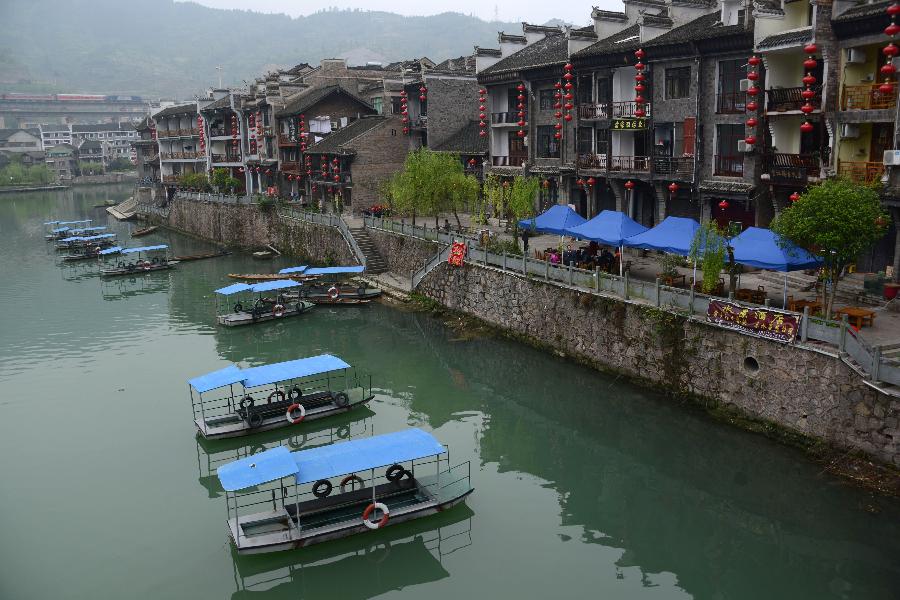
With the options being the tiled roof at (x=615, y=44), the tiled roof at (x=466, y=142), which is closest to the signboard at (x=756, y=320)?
the tiled roof at (x=615, y=44)

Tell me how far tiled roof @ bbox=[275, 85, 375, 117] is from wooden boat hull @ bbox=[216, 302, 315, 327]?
30.9 metres

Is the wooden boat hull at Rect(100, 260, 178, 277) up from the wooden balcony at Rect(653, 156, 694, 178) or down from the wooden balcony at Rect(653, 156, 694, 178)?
down

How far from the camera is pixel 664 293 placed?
2759cm

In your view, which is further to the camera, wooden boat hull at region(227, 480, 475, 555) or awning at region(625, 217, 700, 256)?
awning at region(625, 217, 700, 256)

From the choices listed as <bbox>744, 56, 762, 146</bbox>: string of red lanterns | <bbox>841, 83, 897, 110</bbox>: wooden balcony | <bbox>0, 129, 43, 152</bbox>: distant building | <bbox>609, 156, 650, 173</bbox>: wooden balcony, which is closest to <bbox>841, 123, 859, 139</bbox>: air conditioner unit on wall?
<bbox>841, 83, 897, 110</bbox>: wooden balcony

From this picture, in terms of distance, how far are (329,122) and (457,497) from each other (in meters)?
55.0

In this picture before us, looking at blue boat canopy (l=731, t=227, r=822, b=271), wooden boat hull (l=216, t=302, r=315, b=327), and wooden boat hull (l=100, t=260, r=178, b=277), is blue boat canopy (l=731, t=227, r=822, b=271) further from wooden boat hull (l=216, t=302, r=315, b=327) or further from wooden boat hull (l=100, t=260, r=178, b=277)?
wooden boat hull (l=100, t=260, r=178, b=277)

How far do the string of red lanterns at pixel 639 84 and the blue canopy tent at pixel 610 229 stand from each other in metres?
8.32

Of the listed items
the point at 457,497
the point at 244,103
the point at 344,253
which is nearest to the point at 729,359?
the point at 457,497

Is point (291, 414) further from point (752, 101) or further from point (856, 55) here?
point (856, 55)

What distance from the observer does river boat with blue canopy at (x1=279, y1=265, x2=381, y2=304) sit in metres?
44.7

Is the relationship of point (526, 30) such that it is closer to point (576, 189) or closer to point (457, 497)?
point (576, 189)

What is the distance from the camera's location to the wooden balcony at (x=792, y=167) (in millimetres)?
30016

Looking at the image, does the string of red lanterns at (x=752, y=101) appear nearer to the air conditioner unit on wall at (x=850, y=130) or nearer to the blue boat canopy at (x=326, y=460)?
the air conditioner unit on wall at (x=850, y=130)
